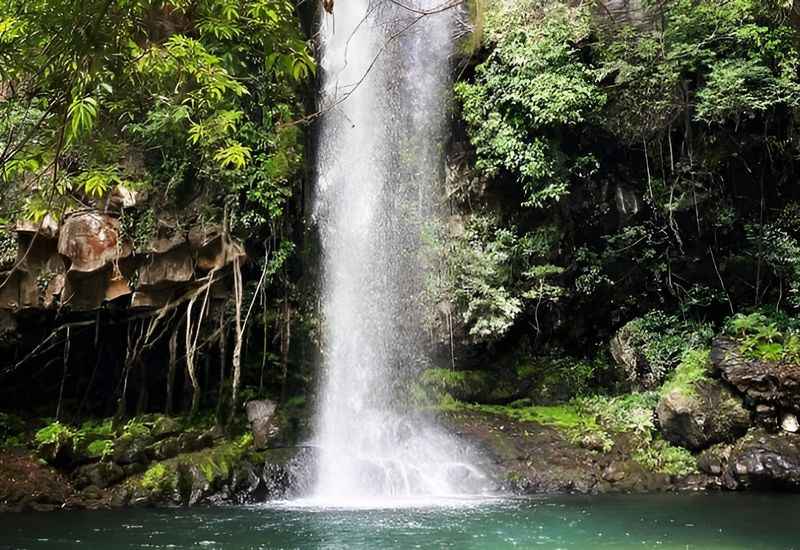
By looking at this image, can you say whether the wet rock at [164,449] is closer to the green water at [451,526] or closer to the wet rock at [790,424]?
the green water at [451,526]

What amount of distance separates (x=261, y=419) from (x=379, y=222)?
177 inches

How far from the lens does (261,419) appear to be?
40.1 feet

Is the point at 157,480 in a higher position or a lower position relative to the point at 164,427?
lower

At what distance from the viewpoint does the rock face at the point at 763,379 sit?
413 inches

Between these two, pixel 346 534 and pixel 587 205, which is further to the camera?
pixel 587 205

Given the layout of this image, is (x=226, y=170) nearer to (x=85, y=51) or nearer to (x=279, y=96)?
(x=279, y=96)

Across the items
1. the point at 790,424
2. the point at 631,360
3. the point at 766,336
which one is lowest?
the point at 790,424

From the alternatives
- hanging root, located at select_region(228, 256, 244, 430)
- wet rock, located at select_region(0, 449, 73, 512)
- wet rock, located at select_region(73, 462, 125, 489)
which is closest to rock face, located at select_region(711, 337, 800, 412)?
hanging root, located at select_region(228, 256, 244, 430)

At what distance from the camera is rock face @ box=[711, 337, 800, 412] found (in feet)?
34.4

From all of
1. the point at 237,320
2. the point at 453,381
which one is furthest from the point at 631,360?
the point at 237,320

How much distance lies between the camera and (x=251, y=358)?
13883 millimetres

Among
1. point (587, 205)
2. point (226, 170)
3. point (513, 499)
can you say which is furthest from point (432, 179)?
point (513, 499)

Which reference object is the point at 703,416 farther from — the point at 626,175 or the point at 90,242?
the point at 90,242

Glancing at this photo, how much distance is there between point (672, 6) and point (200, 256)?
9.63m
